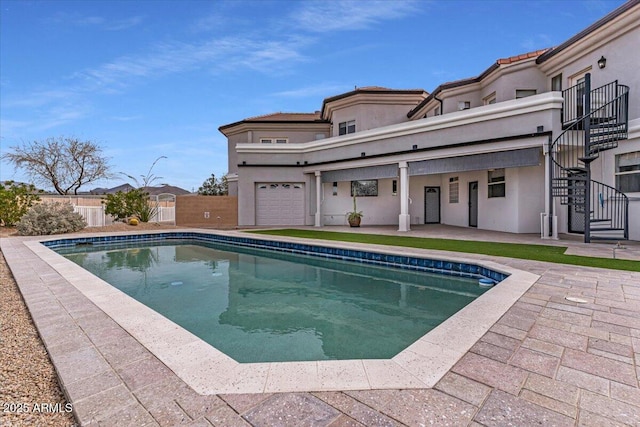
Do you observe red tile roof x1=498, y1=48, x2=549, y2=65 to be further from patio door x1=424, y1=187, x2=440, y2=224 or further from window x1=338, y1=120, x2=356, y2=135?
window x1=338, y1=120, x2=356, y2=135

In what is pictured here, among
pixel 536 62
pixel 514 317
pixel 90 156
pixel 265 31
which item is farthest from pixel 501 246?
pixel 90 156

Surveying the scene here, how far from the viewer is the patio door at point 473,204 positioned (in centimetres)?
1435

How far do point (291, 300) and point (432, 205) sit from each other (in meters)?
13.7

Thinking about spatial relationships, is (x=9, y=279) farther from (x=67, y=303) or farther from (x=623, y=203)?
(x=623, y=203)

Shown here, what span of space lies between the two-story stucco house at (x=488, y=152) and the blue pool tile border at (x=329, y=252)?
14.7ft

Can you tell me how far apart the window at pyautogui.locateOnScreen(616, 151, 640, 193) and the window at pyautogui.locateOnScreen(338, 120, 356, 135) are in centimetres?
1145

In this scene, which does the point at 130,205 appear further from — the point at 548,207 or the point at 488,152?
the point at 548,207

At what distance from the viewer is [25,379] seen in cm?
235

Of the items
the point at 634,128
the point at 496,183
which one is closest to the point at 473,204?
the point at 496,183

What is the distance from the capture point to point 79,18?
36.0ft

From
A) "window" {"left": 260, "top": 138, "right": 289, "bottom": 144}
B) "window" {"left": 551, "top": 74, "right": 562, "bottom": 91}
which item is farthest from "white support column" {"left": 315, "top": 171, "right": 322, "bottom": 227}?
"window" {"left": 551, "top": 74, "right": 562, "bottom": 91}

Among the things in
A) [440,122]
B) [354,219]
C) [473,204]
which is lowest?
[354,219]

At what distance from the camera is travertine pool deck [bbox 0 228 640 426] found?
1844mm

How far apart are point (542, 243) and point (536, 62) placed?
24.7 ft
